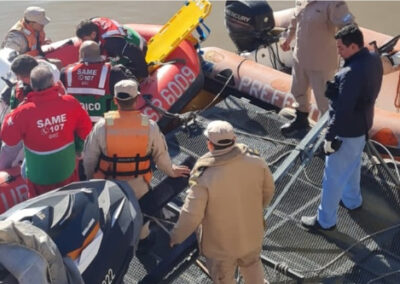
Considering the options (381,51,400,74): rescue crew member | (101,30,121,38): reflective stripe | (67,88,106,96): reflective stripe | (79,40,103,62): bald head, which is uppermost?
(79,40,103,62): bald head

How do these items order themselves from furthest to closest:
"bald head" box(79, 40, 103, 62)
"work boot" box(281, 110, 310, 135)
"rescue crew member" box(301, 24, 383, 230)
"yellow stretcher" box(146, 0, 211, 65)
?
"yellow stretcher" box(146, 0, 211, 65)
"work boot" box(281, 110, 310, 135)
"bald head" box(79, 40, 103, 62)
"rescue crew member" box(301, 24, 383, 230)

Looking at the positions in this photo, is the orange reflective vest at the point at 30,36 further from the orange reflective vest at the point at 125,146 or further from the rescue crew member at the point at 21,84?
the orange reflective vest at the point at 125,146

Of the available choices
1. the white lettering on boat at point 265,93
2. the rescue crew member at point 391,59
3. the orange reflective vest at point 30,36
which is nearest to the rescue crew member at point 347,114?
the rescue crew member at point 391,59

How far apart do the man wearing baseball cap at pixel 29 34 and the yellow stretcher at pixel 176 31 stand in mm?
1024

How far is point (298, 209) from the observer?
12.9ft

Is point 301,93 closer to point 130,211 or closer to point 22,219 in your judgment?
point 130,211

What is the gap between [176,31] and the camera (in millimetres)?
5723

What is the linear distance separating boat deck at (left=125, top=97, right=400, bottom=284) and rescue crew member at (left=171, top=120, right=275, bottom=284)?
0.78 feet

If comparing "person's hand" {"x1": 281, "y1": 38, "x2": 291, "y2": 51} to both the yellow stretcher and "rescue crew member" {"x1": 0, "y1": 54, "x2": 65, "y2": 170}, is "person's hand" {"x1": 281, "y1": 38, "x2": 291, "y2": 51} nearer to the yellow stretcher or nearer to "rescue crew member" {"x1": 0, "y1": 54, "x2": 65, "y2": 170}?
the yellow stretcher

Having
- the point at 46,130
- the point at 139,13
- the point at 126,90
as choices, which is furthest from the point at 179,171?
the point at 139,13

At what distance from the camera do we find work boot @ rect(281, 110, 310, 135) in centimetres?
457

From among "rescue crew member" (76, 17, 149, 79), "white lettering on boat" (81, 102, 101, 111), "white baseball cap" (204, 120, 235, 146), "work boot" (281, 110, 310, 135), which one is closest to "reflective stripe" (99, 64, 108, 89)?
"white lettering on boat" (81, 102, 101, 111)

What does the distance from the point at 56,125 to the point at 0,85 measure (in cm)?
175

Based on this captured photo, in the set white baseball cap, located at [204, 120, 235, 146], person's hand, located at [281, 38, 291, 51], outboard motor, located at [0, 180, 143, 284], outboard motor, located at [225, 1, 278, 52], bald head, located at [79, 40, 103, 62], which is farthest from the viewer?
outboard motor, located at [225, 1, 278, 52]
